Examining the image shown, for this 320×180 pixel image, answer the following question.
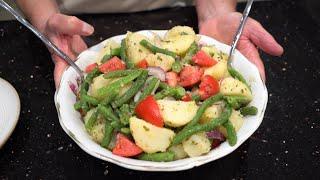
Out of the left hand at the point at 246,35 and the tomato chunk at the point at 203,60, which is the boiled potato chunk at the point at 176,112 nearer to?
the tomato chunk at the point at 203,60

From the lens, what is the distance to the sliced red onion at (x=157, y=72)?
3.24 ft

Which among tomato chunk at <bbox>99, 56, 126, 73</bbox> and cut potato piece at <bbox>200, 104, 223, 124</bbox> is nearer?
cut potato piece at <bbox>200, 104, 223, 124</bbox>

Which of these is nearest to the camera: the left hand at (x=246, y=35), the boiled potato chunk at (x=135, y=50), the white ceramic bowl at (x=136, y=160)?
the white ceramic bowl at (x=136, y=160)

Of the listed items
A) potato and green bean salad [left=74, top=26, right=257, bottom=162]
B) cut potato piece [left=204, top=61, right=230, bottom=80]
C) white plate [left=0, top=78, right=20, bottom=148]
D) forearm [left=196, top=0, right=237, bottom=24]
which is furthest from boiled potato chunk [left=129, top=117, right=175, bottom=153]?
forearm [left=196, top=0, right=237, bottom=24]

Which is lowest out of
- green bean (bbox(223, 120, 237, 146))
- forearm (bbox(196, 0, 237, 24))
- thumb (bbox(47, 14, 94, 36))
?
forearm (bbox(196, 0, 237, 24))

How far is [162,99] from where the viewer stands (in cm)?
93

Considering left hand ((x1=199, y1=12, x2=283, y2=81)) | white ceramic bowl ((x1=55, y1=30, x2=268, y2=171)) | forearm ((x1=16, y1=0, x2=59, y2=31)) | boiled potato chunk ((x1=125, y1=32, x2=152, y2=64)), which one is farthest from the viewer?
forearm ((x1=16, y1=0, x2=59, y2=31))

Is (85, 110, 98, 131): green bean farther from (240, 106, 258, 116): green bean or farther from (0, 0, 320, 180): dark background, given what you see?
(240, 106, 258, 116): green bean

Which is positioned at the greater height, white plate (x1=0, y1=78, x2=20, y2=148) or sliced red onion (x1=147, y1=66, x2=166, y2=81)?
sliced red onion (x1=147, y1=66, x2=166, y2=81)

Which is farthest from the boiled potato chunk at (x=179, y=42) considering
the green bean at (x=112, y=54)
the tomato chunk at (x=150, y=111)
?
the tomato chunk at (x=150, y=111)

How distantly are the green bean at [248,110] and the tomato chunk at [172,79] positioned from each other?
0.16 meters

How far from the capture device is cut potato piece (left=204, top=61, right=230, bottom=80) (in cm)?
101

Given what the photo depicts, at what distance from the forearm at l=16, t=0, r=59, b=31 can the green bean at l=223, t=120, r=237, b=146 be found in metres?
0.70

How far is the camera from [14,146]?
42.1 inches
